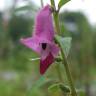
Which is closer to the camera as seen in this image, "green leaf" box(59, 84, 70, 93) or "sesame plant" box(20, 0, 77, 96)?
"sesame plant" box(20, 0, 77, 96)

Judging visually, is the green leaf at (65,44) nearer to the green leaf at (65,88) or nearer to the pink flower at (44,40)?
the pink flower at (44,40)

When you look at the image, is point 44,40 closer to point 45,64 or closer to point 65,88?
point 45,64

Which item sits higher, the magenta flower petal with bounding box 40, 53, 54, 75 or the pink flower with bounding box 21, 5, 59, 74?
the pink flower with bounding box 21, 5, 59, 74

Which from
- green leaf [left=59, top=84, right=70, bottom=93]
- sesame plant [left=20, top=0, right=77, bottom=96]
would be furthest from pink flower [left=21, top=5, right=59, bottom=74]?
green leaf [left=59, top=84, right=70, bottom=93]

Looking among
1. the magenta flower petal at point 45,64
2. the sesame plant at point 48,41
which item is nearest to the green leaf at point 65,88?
the sesame plant at point 48,41

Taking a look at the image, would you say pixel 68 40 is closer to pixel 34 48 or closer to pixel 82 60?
pixel 34 48

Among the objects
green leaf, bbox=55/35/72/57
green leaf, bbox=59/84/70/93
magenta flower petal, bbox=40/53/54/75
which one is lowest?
green leaf, bbox=59/84/70/93

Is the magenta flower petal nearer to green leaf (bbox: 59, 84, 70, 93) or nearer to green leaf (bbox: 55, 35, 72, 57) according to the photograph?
green leaf (bbox: 55, 35, 72, 57)
